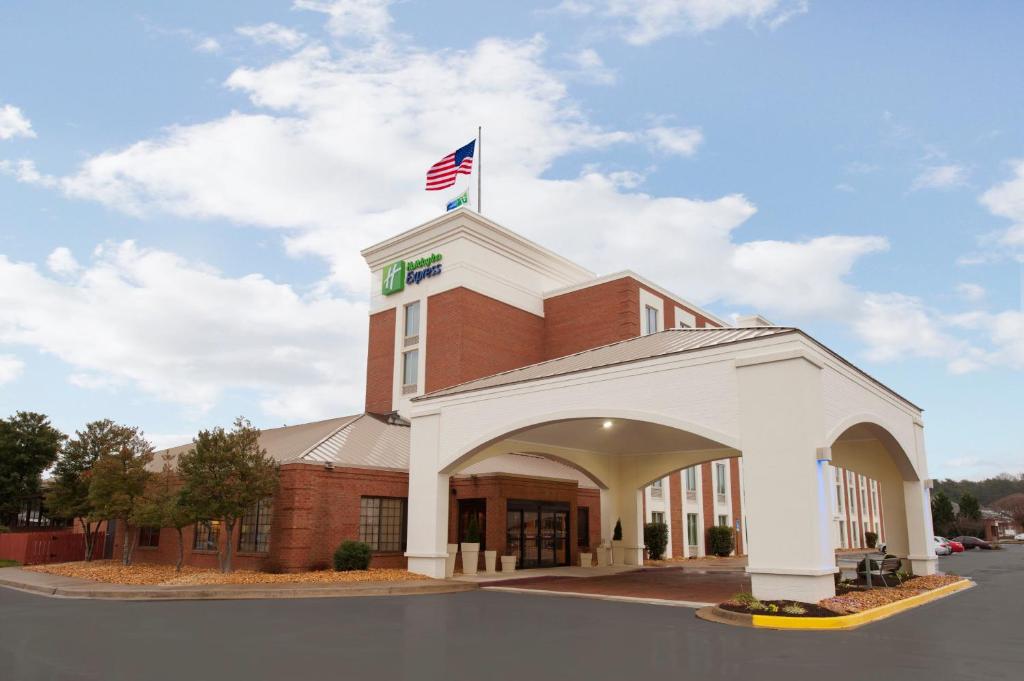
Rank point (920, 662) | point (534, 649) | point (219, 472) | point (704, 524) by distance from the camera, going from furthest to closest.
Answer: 1. point (704, 524)
2. point (219, 472)
3. point (534, 649)
4. point (920, 662)

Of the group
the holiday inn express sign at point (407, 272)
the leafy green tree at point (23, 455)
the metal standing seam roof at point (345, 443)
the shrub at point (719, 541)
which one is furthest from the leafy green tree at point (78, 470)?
the shrub at point (719, 541)

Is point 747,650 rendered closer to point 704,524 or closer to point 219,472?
point 219,472

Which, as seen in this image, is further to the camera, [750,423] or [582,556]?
[582,556]

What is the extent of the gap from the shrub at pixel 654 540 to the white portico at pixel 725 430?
5.61m

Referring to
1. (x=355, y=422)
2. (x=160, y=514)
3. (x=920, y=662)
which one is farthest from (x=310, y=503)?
(x=920, y=662)

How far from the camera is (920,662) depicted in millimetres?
10422

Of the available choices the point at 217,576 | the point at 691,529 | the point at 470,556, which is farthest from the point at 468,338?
the point at 691,529

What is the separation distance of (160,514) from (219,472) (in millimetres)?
3289

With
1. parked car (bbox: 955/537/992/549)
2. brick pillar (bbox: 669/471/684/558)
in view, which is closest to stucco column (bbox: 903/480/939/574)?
brick pillar (bbox: 669/471/684/558)

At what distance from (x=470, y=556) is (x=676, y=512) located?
19.2m

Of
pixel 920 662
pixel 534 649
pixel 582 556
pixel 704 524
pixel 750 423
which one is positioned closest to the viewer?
pixel 920 662

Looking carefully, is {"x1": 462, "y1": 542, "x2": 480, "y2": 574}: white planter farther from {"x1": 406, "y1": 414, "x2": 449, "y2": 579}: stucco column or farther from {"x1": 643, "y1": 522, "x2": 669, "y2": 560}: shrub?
{"x1": 643, "y1": 522, "x2": 669, "y2": 560}: shrub

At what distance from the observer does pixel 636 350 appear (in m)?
21.6

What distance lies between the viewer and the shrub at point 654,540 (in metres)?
36.8
